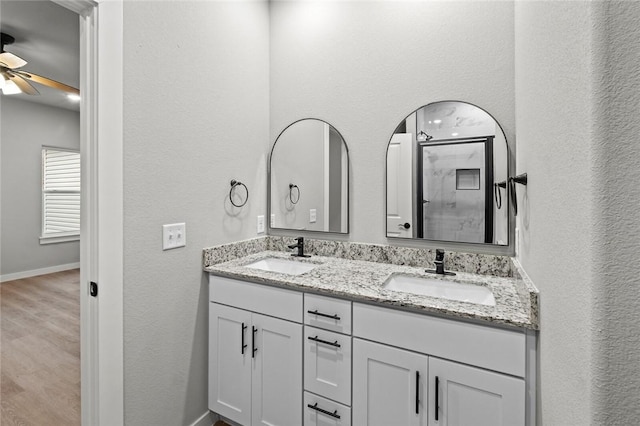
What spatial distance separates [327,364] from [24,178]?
5.62 metres

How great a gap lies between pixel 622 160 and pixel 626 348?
270 millimetres

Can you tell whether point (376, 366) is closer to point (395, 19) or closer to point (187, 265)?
point (187, 265)

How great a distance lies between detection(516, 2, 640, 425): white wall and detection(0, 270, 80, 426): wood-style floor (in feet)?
7.94

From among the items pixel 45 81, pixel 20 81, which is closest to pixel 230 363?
pixel 20 81

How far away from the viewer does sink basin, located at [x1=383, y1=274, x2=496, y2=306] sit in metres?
1.41

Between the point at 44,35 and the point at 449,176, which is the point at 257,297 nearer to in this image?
the point at 449,176

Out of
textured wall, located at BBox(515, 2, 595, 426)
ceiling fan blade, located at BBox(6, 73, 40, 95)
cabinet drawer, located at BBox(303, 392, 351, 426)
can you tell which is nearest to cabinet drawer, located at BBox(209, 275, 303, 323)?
cabinet drawer, located at BBox(303, 392, 351, 426)

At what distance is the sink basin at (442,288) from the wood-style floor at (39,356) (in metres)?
2.00

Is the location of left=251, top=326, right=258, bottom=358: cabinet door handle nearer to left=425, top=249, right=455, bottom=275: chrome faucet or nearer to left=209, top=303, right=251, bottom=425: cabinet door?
left=209, top=303, right=251, bottom=425: cabinet door

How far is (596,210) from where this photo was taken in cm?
47

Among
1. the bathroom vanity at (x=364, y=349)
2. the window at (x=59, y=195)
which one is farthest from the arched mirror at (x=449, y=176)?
the window at (x=59, y=195)

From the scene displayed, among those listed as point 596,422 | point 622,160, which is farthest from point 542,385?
point 622,160

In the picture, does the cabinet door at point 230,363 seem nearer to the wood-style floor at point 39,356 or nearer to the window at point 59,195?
the wood-style floor at point 39,356

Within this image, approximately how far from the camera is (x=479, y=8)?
1575 millimetres
